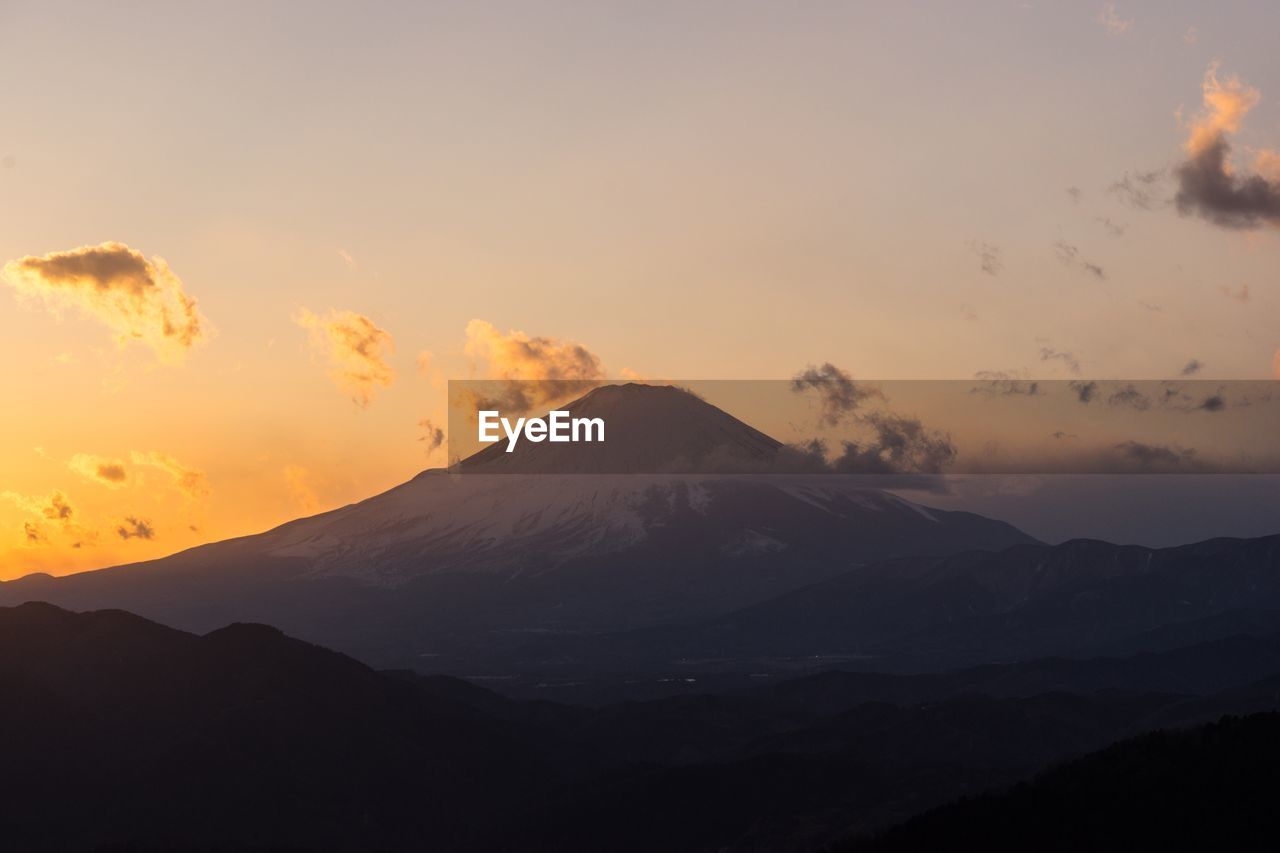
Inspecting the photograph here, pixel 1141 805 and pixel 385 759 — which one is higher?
pixel 1141 805

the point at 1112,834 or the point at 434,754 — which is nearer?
the point at 1112,834

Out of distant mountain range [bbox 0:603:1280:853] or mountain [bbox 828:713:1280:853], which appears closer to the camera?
mountain [bbox 828:713:1280:853]

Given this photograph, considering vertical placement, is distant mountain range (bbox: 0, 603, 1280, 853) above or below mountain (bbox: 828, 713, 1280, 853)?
below

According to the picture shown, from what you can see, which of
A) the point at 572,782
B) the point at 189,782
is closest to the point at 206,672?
the point at 189,782

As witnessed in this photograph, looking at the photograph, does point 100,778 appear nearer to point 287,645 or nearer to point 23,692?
point 23,692

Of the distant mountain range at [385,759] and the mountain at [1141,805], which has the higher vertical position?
the mountain at [1141,805]
